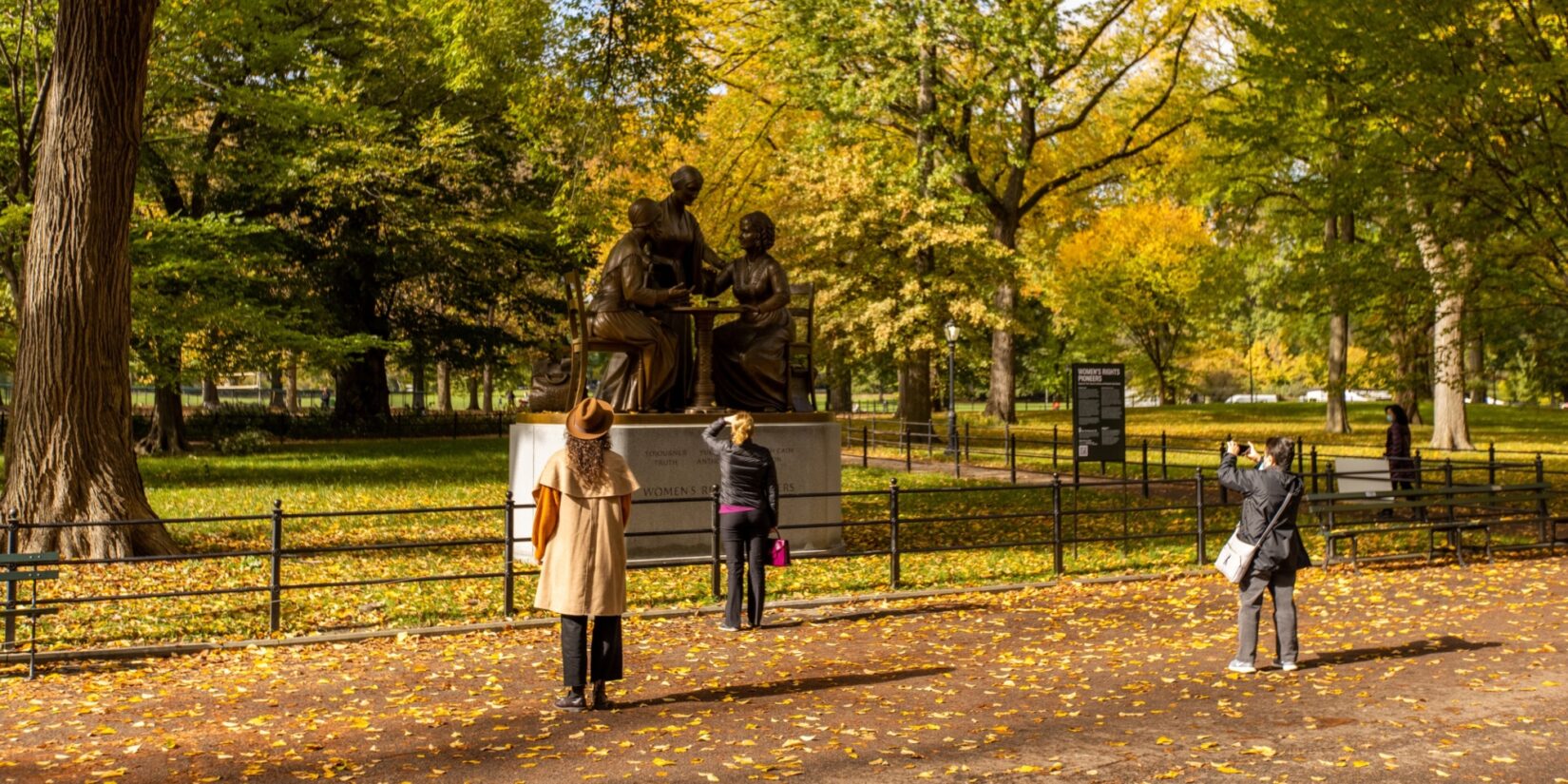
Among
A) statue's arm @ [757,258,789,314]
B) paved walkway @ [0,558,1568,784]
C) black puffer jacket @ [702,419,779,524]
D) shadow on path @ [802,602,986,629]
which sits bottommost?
paved walkway @ [0,558,1568,784]

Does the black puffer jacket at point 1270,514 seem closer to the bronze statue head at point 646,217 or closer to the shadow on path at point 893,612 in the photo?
A: the shadow on path at point 893,612

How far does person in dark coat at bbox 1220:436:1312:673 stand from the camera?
9836 mm

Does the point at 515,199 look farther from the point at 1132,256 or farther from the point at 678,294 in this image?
the point at 678,294

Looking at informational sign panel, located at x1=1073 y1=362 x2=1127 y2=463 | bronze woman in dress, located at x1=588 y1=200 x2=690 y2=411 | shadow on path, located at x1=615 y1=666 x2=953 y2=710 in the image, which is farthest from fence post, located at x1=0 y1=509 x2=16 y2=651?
informational sign panel, located at x1=1073 y1=362 x2=1127 y2=463

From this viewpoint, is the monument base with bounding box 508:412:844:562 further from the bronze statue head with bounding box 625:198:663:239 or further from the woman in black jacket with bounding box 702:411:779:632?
the woman in black jacket with bounding box 702:411:779:632

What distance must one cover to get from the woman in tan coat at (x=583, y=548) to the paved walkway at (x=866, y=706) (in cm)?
32

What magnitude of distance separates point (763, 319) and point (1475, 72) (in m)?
9.87

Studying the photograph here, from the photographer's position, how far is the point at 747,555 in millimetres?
11703

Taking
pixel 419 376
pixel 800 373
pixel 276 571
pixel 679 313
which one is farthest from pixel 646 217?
pixel 419 376

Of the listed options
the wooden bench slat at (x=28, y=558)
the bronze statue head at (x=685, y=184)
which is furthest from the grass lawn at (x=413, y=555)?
the bronze statue head at (x=685, y=184)

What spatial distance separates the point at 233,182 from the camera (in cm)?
3594

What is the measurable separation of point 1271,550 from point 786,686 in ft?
11.6

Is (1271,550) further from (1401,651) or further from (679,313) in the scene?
(679,313)

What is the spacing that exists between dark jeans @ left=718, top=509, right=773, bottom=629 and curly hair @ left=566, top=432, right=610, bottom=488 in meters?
2.58
